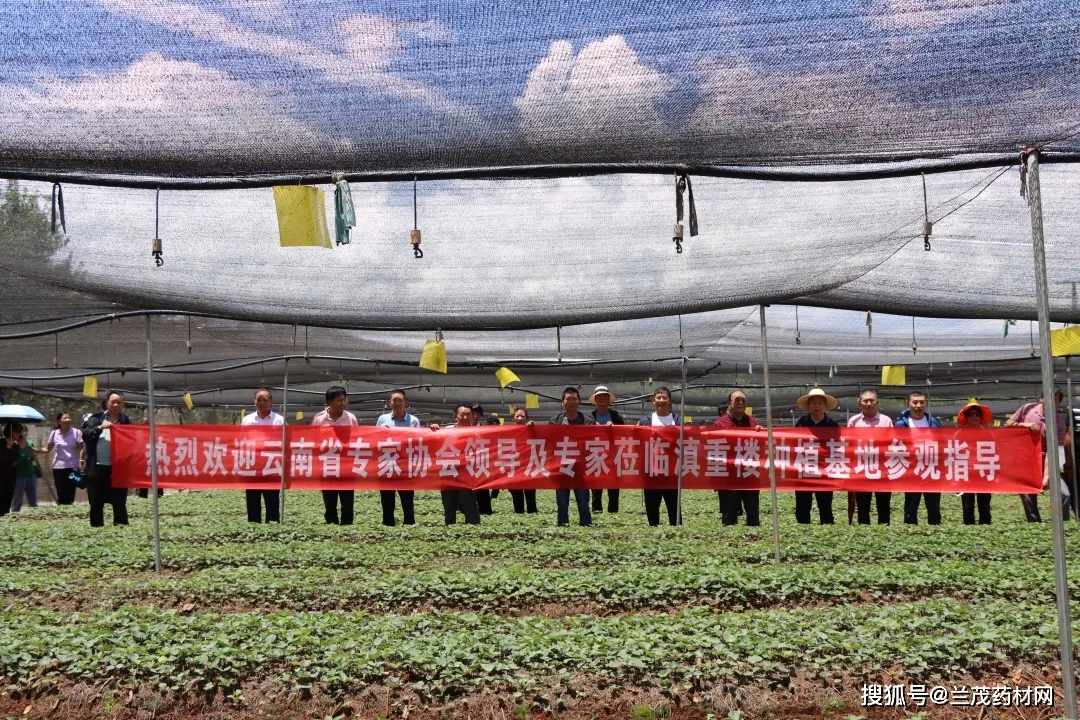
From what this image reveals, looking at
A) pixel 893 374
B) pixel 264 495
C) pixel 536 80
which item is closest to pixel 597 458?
pixel 264 495

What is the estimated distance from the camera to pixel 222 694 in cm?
470

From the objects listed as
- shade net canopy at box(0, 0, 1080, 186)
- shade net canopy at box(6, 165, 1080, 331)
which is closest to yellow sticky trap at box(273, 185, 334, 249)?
shade net canopy at box(0, 0, 1080, 186)

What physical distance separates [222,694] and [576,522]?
833 centimetres

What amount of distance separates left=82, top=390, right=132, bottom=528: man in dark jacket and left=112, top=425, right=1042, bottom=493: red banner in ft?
0.66

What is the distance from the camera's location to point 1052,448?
177 inches

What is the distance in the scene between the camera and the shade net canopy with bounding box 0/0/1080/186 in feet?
14.7

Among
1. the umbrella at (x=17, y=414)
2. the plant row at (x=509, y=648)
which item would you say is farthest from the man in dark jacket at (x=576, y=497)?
the umbrella at (x=17, y=414)

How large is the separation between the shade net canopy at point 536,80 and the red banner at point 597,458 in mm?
6917

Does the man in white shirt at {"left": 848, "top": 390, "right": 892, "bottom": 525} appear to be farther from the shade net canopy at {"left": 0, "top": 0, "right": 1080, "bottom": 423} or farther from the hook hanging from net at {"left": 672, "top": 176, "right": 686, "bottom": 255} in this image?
the hook hanging from net at {"left": 672, "top": 176, "right": 686, "bottom": 255}

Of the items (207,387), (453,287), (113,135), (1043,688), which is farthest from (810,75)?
(207,387)

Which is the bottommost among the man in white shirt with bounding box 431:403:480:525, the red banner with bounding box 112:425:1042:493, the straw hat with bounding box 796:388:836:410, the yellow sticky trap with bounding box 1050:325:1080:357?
the man in white shirt with bounding box 431:403:480:525

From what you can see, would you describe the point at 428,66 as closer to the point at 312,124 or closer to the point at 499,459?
the point at 312,124

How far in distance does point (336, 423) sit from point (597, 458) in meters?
3.35

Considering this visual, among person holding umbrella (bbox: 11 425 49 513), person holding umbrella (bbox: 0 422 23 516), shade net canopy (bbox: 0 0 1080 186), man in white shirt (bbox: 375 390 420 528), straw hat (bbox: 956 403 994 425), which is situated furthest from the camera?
person holding umbrella (bbox: 11 425 49 513)
